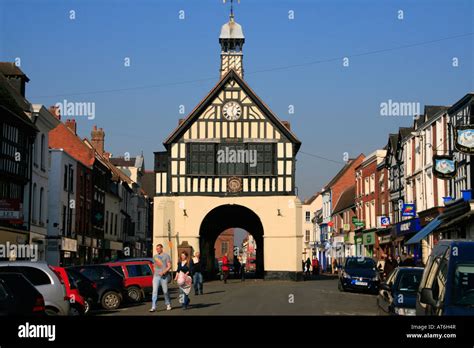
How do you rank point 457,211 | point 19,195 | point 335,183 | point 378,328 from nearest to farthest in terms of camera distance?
point 378,328, point 457,211, point 19,195, point 335,183

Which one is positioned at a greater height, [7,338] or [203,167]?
[203,167]

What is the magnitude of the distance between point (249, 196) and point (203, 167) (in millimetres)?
3530

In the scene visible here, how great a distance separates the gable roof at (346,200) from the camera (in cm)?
7036

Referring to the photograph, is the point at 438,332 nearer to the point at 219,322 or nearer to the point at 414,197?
the point at 219,322

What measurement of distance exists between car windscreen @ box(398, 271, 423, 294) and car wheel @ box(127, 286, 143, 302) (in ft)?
39.9

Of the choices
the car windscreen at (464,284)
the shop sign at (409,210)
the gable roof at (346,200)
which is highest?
the gable roof at (346,200)

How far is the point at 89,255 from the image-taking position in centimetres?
5694

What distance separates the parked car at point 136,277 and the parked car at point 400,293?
11.9 m

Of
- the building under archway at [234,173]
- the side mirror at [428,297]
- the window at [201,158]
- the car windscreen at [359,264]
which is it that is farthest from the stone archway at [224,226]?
the side mirror at [428,297]

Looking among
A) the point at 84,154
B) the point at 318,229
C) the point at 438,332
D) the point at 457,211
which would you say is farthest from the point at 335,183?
the point at 438,332

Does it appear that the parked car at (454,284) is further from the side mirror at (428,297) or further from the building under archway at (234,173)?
the building under archway at (234,173)

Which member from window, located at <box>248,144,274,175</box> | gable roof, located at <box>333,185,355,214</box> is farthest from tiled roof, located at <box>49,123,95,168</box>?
gable roof, located at <box>333,185,355,214</box>

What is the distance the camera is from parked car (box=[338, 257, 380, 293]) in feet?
104

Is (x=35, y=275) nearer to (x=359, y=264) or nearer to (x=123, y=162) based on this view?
(x=359, y=264)
